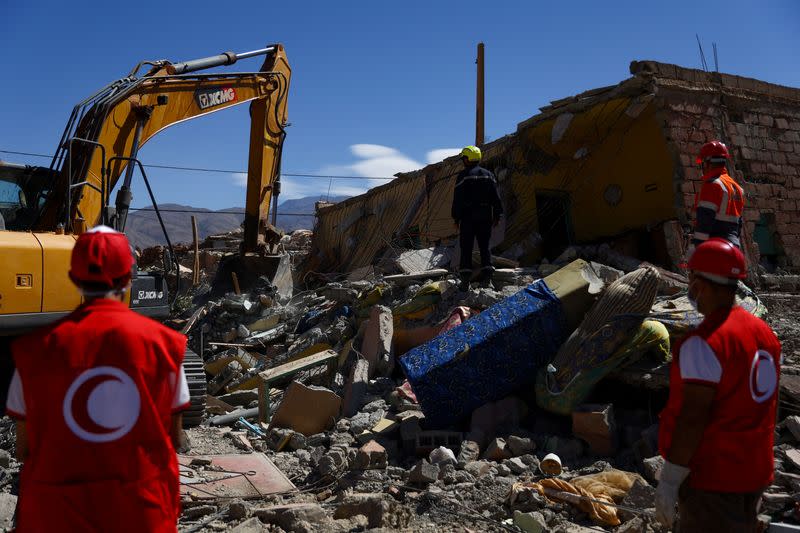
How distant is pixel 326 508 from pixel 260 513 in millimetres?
470

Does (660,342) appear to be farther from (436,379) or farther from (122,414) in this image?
(122,414)

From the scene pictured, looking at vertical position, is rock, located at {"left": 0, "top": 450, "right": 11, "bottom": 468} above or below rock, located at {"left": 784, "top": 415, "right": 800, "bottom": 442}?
below

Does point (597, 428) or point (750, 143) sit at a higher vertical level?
point (750, 143)

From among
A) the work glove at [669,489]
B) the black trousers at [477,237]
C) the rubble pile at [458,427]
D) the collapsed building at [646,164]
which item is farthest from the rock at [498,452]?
the collapsed building at [646,164]

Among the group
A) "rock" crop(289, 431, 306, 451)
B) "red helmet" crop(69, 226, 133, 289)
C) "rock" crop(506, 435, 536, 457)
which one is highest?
"red helmet" crop(69, 226, 133, 289)

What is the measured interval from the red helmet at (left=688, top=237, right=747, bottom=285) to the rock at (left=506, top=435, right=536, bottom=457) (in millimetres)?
3084

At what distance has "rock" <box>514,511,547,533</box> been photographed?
4027 millimetres

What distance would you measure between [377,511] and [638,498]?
1.55m

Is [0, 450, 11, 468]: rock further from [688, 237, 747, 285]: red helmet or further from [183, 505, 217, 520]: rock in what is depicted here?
[688, 237, 747, 285]: red helmet

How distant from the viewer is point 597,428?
5090 mm

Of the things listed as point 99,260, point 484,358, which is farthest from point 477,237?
point 99,260

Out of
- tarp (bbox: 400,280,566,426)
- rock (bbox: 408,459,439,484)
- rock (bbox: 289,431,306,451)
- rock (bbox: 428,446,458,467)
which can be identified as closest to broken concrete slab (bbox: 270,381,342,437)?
rock (bbox: 289,431,306,451)

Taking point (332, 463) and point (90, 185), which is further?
point (90, 185)

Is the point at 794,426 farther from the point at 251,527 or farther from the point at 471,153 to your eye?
the point at 471,153
